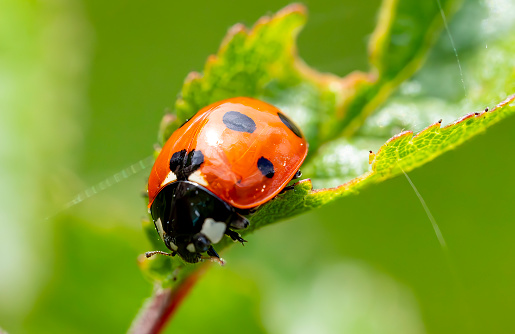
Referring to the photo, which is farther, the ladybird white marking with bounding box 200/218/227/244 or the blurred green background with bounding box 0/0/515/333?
the blurred green background with bounding box 0/0/515/333

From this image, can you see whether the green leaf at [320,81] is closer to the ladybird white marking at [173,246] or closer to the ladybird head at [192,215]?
the ladybird head at [192,215]

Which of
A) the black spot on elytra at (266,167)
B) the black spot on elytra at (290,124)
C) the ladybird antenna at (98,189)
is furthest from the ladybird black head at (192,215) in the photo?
the ladybird antenna at (98,189)

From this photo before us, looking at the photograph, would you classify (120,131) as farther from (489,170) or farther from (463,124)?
(463,124)

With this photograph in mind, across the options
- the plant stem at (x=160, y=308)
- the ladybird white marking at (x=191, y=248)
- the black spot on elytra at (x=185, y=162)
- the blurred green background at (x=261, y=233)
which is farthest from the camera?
the blurred green background at (x=261, y=233)

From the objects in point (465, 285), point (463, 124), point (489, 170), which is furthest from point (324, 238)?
point (463, 124)

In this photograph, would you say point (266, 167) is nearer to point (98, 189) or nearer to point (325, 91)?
point (325, 91)

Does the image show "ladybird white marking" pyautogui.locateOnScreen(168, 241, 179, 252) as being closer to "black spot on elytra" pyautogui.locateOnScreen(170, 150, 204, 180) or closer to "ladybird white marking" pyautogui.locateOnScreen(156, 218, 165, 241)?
"ladybird white marking" pyautogui.locateOnScreen(156, 218, 165, 241)

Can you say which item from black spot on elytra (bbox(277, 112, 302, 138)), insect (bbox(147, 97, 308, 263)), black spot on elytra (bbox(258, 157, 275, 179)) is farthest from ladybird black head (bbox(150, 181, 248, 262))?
black spot on elytra (bbox(277, 112, 302, 138))
